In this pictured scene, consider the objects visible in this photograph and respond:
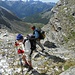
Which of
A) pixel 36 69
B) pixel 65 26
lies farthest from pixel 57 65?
pixel 65 26

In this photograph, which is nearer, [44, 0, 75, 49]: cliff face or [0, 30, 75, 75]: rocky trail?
[0, 30, 75, 75]: rocky trail

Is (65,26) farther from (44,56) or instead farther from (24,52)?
(24,52)

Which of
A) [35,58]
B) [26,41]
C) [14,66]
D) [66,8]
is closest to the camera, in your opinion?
Answer: [26,41]

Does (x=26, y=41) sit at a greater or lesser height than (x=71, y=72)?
greater

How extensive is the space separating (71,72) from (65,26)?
21.3m

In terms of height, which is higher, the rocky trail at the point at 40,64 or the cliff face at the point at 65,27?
the cliff face at the point at 65,27

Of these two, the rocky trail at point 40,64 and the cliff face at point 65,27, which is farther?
the cliff face at point 65,27

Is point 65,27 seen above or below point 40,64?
above

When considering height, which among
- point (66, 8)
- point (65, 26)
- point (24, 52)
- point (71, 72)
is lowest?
point (71, 72)

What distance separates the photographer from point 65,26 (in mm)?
33781

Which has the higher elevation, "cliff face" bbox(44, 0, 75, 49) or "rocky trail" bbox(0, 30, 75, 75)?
"cliff face" bbox(44, 0, 75, 49)

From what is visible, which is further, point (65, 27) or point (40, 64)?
point (65, 27)

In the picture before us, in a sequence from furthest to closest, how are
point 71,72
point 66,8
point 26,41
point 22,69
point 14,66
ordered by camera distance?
point 66,8 → point 14,66 → point 22,69 → point 26,41 → point 71,72

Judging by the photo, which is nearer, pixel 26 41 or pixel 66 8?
pixel 26 41
